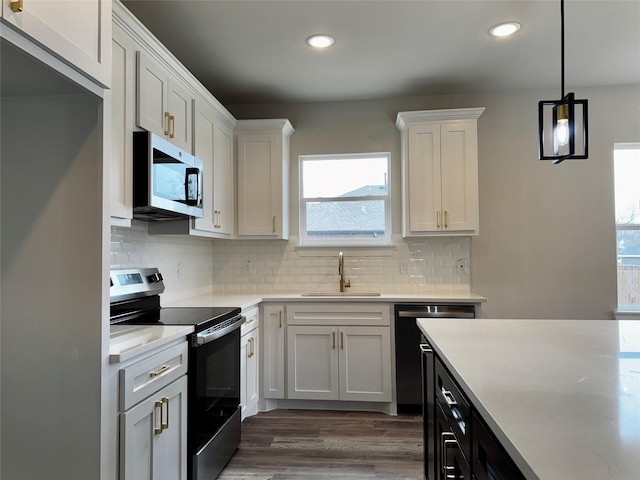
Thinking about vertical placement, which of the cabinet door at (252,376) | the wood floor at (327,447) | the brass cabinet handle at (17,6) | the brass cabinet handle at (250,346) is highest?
the brass cabinet handle at (17,6)

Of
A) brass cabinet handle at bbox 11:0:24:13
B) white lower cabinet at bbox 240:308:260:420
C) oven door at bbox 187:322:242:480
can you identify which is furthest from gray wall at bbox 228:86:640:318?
brass cabinet handle at bbox 11:0:24:13

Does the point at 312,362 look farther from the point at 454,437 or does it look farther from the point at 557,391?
the point at 557,391

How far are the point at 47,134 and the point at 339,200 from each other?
2680 millimetres

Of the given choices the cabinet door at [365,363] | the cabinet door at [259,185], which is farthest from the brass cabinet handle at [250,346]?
the cabinet door at [259,185]

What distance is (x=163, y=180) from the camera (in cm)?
213

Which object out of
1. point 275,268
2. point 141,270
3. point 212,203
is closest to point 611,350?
point 141,270

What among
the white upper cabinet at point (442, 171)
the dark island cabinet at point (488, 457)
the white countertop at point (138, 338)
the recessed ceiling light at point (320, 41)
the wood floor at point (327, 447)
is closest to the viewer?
the dark island cabinet at point (488, 457)

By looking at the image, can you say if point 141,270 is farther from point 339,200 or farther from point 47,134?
point 339,200

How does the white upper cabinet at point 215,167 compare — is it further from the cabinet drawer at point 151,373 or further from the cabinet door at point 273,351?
the cabinet drawer at point 151,373

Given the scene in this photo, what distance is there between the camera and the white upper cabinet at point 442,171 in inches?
131

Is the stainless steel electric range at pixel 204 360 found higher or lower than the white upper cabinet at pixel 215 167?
lower

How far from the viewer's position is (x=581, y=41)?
2.76m

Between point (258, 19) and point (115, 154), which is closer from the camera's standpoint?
point (115, 154)

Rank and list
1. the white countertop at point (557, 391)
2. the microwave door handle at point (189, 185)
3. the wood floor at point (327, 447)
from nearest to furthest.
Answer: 1. the white countertop at point (557, 391)
2. the wood floor at point (327, 447)
3. the microwave door handle at point (189, 185)
